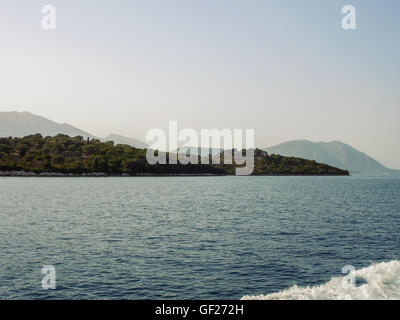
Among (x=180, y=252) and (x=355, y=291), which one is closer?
(x=355, y=291)

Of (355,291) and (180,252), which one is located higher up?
(355,291)

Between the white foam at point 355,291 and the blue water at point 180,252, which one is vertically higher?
the white foam at point 355,291

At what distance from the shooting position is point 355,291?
2317cm

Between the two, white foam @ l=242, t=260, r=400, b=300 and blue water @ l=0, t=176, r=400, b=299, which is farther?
blue water @ l=0, t=176, r=400, b=299

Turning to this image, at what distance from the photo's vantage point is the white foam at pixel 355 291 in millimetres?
21953

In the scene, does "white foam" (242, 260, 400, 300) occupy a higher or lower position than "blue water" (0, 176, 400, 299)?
higher

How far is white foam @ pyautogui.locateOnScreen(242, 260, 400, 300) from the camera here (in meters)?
22.0

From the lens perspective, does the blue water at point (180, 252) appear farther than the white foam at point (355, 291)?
Yes
